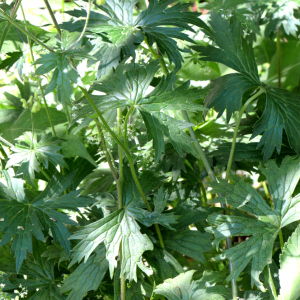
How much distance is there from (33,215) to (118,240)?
0.23 metres

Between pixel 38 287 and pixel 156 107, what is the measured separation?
562mm

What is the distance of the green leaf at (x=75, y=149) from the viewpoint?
3.29ft

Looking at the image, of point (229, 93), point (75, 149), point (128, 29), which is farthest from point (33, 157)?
point (229, 93)

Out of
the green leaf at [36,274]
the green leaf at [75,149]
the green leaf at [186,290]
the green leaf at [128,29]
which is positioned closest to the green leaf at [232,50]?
the green leaf at [128,29]

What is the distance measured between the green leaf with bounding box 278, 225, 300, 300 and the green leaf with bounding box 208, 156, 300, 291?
31 mm

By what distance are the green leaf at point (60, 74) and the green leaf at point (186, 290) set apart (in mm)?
438

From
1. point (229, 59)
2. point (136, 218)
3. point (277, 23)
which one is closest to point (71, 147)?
point (136, 218)

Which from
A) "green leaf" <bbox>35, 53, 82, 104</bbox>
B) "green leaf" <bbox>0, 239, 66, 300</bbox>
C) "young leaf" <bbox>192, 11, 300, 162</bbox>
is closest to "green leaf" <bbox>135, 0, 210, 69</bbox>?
"young leaf" <bbox>192, 11, 300, 162</bbox>

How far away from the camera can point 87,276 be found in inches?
33.4

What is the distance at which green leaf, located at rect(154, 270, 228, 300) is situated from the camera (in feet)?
2.46

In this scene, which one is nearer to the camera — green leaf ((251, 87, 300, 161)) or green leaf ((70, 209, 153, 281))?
green leaf ((70, 209, 153, 281))

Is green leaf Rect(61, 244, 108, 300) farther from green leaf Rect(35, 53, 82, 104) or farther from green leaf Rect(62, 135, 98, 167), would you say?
green leaf Rect(35, 53, 82, 104)

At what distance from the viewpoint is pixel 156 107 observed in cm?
76

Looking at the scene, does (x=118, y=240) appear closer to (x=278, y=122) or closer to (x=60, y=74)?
(x=60, y=74)
